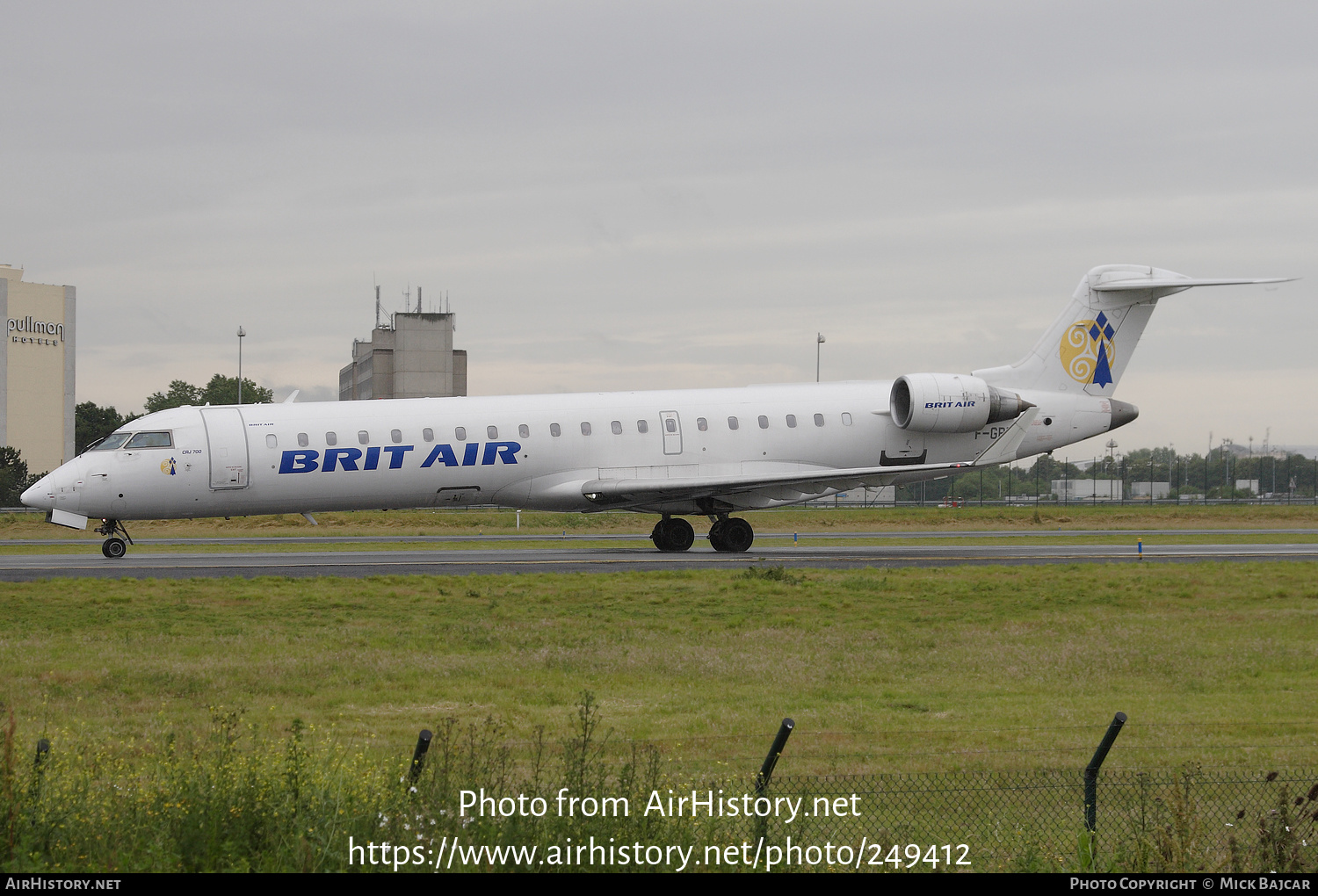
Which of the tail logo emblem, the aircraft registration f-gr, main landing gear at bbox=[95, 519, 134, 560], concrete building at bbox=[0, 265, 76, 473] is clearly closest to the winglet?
the aircraft registration f-gr

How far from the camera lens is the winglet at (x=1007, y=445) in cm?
3145

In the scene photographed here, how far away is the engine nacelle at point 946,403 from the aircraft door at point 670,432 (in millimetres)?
5592

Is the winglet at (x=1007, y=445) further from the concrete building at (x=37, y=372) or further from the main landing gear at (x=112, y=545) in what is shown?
the concrete building at (x=37, y=372)

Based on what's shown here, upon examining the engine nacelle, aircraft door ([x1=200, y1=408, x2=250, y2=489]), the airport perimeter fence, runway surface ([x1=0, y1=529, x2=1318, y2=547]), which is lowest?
the airport perimeter fence

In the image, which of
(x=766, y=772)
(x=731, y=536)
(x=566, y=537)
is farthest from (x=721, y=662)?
(x=566, y=537)

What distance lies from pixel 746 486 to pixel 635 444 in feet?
9.27

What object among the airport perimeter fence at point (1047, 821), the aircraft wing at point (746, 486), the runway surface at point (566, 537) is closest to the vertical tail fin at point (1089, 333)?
the aircraft wing at point (746, 486)

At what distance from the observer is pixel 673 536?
1217 inches

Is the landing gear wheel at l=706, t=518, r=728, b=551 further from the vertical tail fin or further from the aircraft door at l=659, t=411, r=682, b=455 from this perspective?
the vertical tail fin

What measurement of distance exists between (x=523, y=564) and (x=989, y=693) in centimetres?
1463

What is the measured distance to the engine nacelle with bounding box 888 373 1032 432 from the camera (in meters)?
30.7

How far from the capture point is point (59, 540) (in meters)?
37.0

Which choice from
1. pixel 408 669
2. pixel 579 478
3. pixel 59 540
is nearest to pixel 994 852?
pixel 408 669

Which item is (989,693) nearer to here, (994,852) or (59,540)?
(994,852)
